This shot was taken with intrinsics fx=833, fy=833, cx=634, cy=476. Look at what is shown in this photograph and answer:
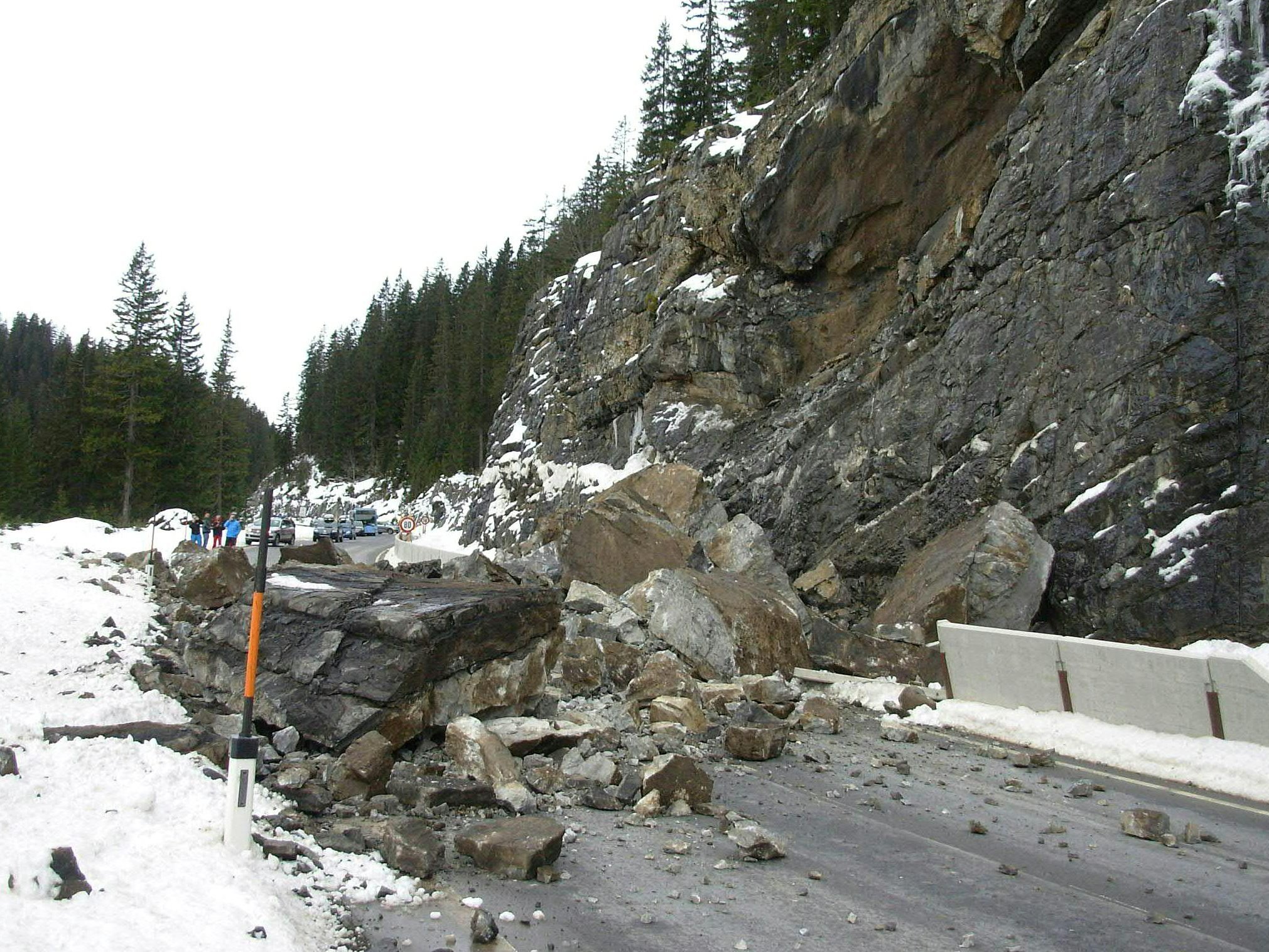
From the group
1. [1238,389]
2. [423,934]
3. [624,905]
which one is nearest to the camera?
[423,934]

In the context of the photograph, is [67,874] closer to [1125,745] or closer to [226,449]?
[1125,745]

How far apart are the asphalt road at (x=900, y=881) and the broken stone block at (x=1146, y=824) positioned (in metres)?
0.11

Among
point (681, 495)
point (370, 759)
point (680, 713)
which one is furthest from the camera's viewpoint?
point (681, 495)

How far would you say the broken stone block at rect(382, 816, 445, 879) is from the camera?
5125 mm

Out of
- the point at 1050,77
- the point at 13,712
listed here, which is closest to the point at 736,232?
the point at 1050,77

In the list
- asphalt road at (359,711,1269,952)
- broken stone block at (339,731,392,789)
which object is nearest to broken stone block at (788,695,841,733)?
asphalt road at (359,711,1269,952)

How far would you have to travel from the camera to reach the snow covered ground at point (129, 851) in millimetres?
3674

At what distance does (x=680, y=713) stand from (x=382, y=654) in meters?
3.39

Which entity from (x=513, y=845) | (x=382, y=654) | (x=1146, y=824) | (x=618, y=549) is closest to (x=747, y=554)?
(x=618, y=549)

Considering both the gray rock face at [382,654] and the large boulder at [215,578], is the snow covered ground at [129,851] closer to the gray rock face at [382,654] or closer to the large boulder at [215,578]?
the gray rock face at [382,654]

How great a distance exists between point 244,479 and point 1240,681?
70764 mm

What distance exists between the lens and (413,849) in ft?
17.0

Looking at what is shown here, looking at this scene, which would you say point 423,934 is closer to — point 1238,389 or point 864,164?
point 1238,389

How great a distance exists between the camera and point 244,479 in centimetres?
6788
